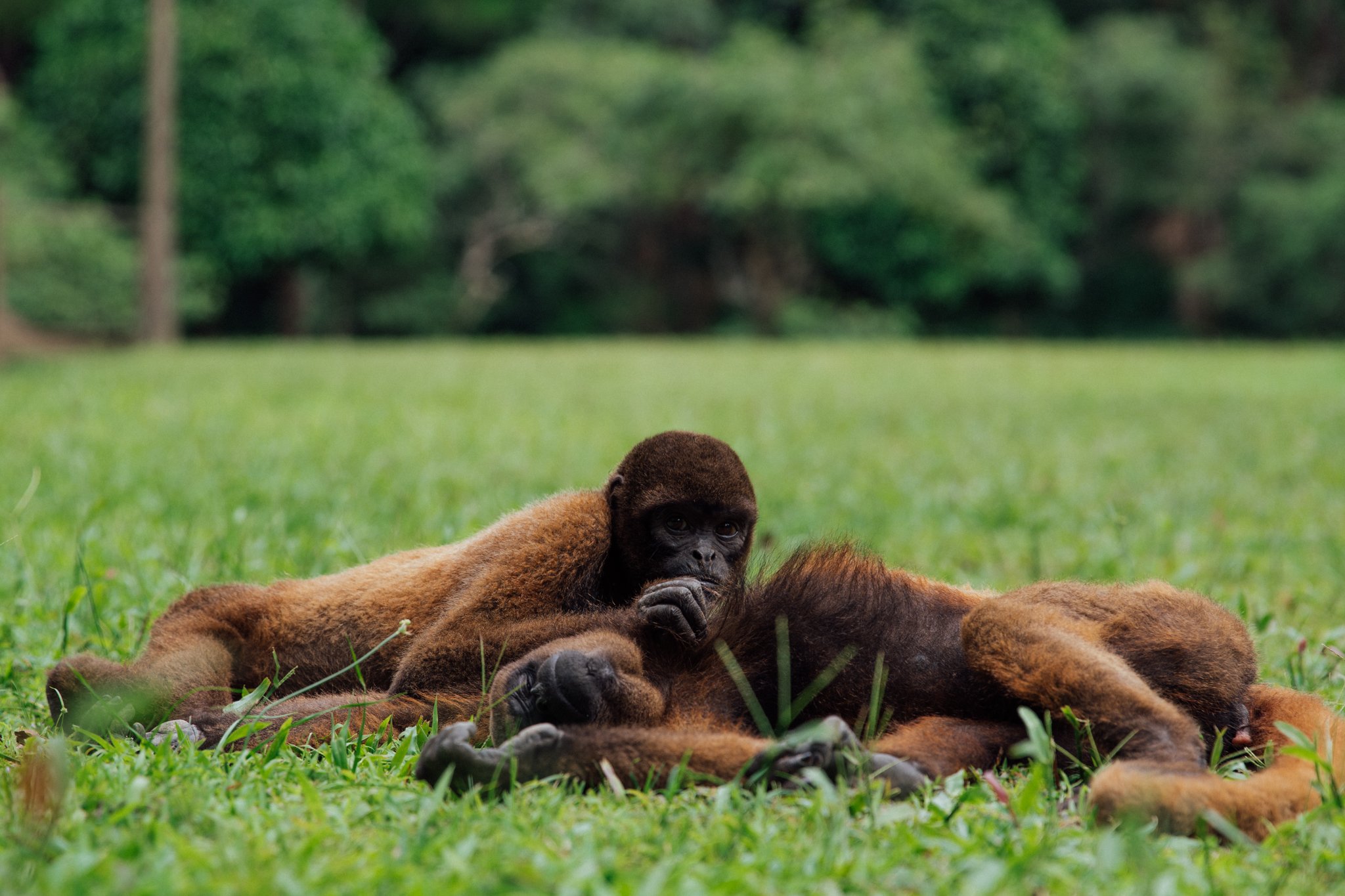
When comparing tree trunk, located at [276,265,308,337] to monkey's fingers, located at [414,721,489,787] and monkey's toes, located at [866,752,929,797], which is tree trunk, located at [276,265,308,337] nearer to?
monkey's fingers, located at [414,721,489,787]

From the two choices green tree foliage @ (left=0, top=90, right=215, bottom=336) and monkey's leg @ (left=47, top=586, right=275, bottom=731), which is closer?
monkey's leg @ (left=47, top=586, right=275, bottom=731)

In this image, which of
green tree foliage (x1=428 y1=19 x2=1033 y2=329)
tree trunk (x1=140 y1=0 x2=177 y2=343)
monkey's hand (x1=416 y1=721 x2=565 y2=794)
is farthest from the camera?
green tree foliage (x1=428 y1=19 x2=1033 y2=329)

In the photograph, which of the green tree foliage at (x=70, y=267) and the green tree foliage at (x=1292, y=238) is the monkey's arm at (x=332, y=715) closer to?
the green tree foliage at (x=70, y=267)

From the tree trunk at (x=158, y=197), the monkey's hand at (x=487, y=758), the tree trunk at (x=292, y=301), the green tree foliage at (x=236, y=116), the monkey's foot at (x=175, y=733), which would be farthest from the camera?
the tree trunk at (x=292, y=301)

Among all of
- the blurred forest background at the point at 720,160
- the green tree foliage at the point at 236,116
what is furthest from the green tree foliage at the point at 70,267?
the green tree foliage at the point at 236,116

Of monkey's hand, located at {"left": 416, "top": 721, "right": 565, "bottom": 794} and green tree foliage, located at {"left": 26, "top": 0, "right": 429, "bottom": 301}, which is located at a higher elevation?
green tree foliage, located at {"left": 26, "top": 0, "right": 429, "bottom": 301}

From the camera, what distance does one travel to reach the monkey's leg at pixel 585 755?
263 cm

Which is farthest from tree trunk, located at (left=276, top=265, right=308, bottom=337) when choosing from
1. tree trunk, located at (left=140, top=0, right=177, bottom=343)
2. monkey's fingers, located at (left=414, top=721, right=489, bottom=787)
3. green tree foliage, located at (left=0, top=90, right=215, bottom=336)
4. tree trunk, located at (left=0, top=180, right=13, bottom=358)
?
monkey's fingers, located at (left=414, top=721, right=489, bottom=787)

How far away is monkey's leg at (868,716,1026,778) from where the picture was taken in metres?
2.81

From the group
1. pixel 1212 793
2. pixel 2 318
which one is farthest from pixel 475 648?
pixel 2 318

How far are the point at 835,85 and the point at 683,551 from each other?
30408 millimetres

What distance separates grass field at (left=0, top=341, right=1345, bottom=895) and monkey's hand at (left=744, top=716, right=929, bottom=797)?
7 cm

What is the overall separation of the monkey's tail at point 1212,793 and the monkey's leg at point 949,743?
324mm

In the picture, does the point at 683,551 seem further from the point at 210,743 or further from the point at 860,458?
the point at 860,458
